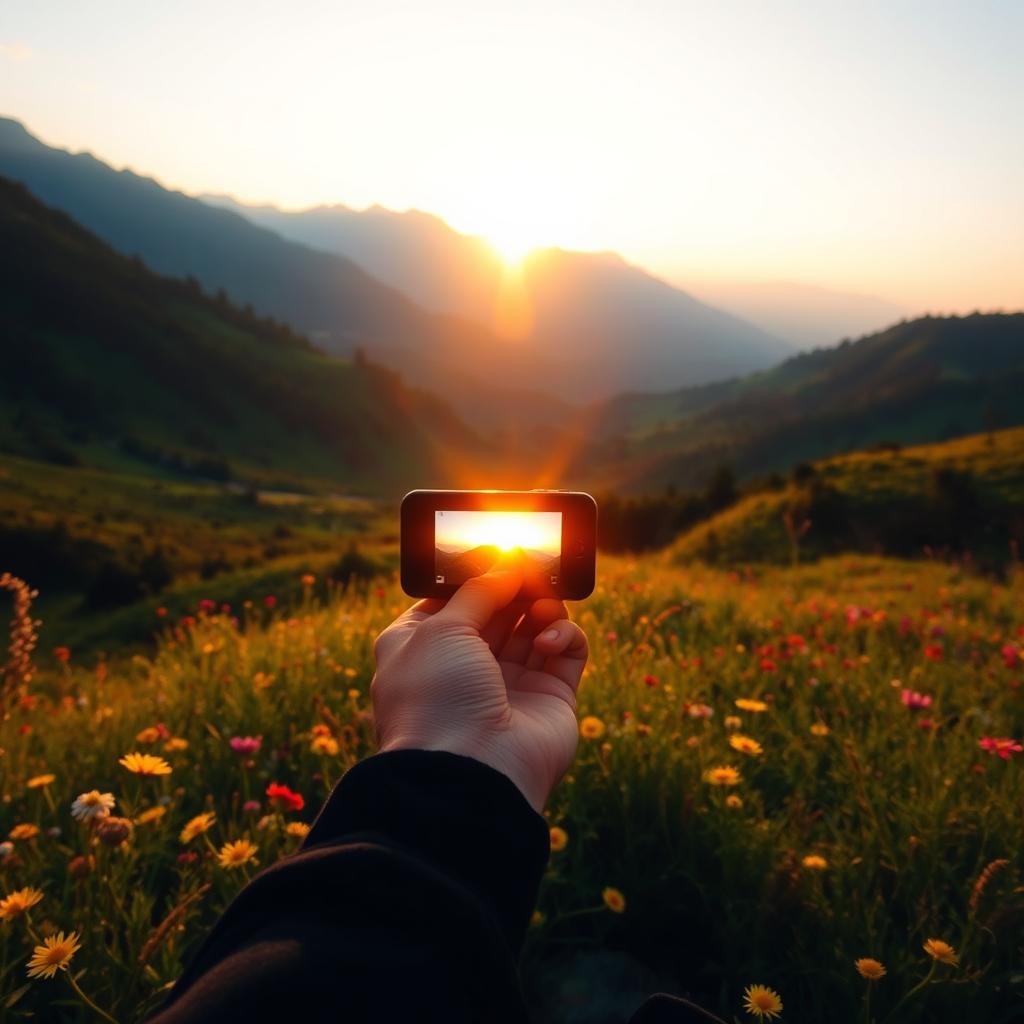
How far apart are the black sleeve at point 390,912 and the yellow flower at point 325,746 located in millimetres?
1463

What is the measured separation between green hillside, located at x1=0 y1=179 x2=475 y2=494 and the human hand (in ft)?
388

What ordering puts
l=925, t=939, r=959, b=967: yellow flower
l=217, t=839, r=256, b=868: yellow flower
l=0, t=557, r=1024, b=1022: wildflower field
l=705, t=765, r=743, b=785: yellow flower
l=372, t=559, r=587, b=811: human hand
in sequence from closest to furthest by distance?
l=372, t=559, r=587, b=811: human hand, l=925, t=939, r=959, b=967: yellow flower, l=0, t=557, r=1024, b=1022: wildflower field, l=217, t=839, r=256, b=868: yellow flower, l=705, t=765, r=743, b=785: yellow flower

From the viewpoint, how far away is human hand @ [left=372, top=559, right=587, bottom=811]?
63.8 inches

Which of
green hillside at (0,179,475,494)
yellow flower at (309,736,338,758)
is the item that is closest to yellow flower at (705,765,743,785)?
yellow flower at (309,736,338,758)

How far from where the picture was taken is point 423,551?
2447mm

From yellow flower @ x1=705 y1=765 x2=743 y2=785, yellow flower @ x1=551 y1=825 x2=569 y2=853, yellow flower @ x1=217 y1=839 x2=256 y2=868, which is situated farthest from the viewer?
yellow flower @ x1=705 y1=765 x2=743 y2=785

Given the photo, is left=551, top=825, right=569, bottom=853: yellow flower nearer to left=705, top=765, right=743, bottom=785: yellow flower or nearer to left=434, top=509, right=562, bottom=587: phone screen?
left=705, top=765, right=743, bottom=785: yellow flower

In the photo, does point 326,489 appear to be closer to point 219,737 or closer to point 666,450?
point 666,450

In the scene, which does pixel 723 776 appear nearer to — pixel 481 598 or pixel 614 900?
pixel 614 900

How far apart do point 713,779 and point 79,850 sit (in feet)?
7.84

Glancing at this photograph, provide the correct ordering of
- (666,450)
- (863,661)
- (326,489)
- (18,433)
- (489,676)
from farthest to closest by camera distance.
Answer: (666,450), (326,489), (18,433), (863,661), (489,676)

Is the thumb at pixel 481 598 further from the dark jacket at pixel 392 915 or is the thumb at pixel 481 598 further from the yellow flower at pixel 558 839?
the yellow flower at pixel 558 839

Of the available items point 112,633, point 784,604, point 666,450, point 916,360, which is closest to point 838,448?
point 666,450

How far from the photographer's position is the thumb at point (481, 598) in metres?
1.87
